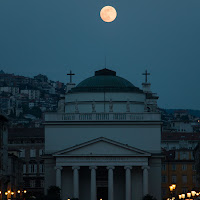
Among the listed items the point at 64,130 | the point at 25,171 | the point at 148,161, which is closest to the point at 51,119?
the point at 64,130

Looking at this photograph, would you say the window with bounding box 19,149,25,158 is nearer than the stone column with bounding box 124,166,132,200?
No

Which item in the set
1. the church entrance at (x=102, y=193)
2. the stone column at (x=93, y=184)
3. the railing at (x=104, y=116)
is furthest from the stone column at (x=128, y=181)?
the railing at (x=104, y=116)

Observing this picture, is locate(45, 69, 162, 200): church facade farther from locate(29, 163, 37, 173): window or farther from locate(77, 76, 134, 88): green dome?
locate(29, 163, 37, 173): window

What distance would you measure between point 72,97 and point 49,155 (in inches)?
402

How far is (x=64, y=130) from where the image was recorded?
11506 centimetres

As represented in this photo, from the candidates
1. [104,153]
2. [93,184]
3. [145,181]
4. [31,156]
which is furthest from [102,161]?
[31,156]

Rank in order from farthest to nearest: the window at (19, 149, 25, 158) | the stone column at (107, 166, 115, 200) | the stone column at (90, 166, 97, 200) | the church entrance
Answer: the window at (19, 149, 25, 158) → the church entrance → the stone column at (90, 166, 97, 200) → the stone column at (107, 166, 115, 200)

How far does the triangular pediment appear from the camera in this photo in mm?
111125

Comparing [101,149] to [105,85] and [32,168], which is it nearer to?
[105,85]

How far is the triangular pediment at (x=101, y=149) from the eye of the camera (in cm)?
11112

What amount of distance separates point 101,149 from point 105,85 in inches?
476

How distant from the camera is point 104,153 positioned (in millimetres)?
111562

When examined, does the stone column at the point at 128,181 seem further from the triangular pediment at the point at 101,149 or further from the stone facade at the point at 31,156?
the stone facade at the point at 31,156

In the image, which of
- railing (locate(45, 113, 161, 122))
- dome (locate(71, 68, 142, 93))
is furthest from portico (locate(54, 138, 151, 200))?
dome (locate(71, 68, 142, 93))
